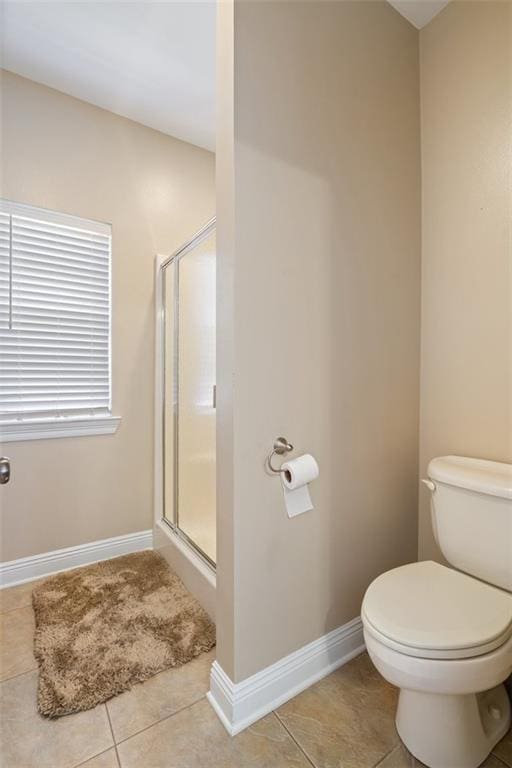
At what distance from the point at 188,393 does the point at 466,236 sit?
154 centimetres

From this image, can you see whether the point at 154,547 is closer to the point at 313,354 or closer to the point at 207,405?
the point at 207,405

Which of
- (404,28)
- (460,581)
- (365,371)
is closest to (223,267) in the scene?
(365,371)

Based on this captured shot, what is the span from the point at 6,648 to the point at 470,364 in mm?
2247

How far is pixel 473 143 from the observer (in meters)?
1.46

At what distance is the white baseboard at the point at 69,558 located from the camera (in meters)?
1.91

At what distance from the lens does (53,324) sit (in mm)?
1996

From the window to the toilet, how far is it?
5.77ft

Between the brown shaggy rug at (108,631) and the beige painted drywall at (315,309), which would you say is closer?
the beige painted drywall at (315,309)

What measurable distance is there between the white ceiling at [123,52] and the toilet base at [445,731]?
2725 millimetres

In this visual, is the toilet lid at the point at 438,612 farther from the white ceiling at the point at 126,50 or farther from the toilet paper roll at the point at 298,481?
the white ceiling at the point at 126,50

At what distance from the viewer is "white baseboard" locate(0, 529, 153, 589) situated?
75.1 inches

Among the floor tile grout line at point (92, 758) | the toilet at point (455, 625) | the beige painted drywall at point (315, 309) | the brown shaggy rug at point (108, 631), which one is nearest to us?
the toilet at point (455, 625)

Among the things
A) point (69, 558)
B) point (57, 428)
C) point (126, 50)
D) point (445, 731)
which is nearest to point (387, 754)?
point (445, 731)

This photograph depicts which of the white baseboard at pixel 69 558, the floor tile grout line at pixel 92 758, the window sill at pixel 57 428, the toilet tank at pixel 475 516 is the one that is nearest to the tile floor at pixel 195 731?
the floor tile grout line at pixel 92 758
